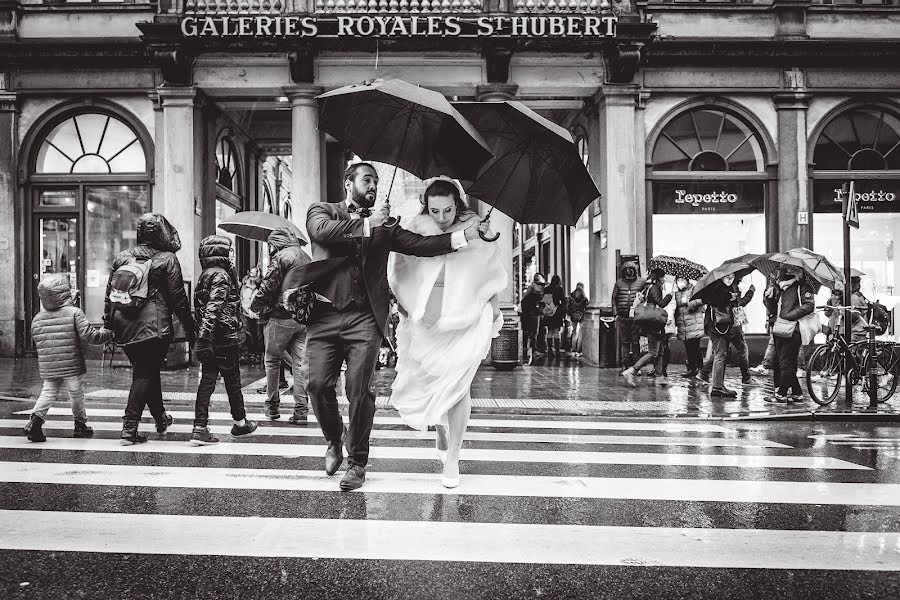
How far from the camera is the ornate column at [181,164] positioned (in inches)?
573

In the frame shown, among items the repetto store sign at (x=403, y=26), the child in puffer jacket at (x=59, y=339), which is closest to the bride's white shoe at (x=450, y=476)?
the child in puffer jacket at (x=59, y=339)

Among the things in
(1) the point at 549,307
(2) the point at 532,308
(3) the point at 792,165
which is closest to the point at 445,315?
(2) the point at 532,308

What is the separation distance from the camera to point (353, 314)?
15.4 ft

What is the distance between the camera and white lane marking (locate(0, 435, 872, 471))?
5.79 metres

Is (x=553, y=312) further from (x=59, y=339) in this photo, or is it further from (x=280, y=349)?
(x=59, y=339)

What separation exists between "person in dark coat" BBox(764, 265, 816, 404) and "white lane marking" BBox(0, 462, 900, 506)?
4.92 metres

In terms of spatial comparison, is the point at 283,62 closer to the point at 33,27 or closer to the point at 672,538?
the point at 33,27

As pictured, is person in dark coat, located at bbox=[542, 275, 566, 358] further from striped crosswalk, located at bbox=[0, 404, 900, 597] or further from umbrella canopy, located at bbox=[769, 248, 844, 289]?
striped crosswalk, located at bbox=[0, 404, 900, 597]

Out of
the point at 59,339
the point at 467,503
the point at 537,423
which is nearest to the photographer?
the point at 467,503

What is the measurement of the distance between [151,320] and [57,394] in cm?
117

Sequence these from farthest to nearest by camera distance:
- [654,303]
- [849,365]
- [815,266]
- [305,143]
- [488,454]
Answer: [305,143]
[654,303]
[849,365]
[815,266]
[488,454]

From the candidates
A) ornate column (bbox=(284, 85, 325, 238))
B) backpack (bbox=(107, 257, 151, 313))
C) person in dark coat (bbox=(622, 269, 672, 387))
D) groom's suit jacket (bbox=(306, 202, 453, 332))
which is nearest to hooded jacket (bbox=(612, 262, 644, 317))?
person in dark coat (bbox=(622, 269, 672, 387))

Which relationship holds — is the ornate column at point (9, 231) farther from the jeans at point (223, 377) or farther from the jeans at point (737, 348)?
the jeans at point (737, 348)

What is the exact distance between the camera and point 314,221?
4.66 m
